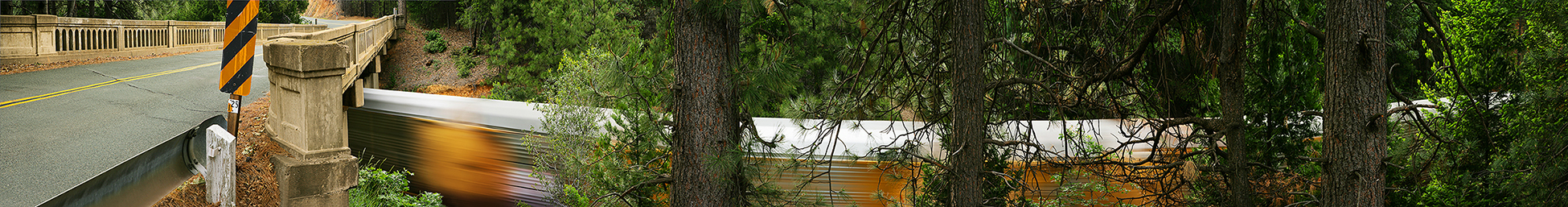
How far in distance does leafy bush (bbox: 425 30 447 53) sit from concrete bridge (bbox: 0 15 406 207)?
2083 cm

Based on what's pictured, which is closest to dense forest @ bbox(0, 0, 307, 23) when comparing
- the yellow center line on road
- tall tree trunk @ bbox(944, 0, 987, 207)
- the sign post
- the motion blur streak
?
the yellow center line on road

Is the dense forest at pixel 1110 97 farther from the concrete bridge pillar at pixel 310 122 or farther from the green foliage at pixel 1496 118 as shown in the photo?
the concrete bridge pillar at pixel 310 122

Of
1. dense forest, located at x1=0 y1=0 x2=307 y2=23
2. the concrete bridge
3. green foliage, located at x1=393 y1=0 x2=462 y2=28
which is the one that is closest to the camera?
the concrete bridge

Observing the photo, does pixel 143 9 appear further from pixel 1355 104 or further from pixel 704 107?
pixel 1355 104

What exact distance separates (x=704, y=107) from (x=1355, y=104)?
3670 millimetres

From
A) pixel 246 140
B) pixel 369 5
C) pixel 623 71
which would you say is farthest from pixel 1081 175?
pixel 369 5

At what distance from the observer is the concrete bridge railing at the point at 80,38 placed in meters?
13.6

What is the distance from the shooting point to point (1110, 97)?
6.31 m

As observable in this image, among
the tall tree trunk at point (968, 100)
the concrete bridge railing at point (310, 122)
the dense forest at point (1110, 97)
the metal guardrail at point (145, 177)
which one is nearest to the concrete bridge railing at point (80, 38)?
the dense forest at point (1110, 97)

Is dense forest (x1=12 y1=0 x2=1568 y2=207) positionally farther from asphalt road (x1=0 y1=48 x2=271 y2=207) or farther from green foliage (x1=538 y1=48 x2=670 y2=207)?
asphalt road (x1=0 y1=48 x2=271 y2=207)

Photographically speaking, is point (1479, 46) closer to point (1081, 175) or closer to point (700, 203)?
point (1081, 175)

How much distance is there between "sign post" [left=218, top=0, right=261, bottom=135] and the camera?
5.86m

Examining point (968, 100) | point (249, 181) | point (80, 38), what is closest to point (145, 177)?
point (249, 181)

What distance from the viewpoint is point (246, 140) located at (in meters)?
7.14
